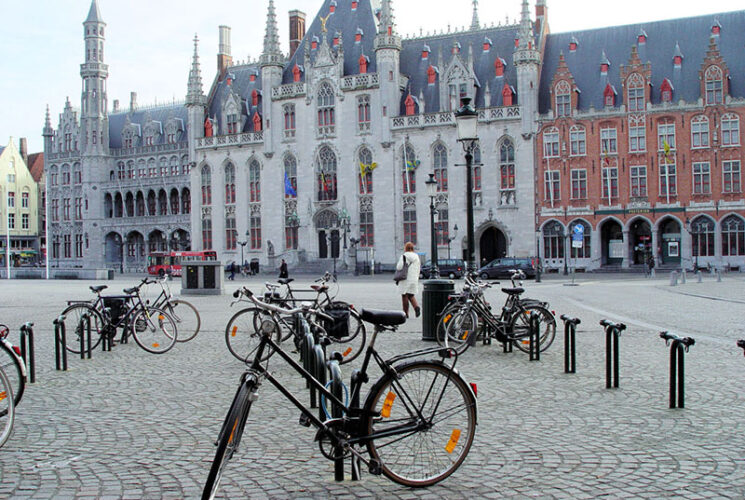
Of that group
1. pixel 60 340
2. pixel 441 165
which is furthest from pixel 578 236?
pixel 60 340

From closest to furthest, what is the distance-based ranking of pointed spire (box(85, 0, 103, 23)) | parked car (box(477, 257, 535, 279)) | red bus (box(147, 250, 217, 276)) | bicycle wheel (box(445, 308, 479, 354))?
bicycle wheel (box(445, 308, 479, 354))
parked car (box(477, 257, 535, 279))
red bus (box(147, 250, 217, 276))
pointed spire (box(85, 0, 103, 23))

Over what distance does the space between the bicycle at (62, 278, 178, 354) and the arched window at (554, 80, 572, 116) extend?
41910 mm

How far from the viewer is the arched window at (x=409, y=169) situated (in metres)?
53.9

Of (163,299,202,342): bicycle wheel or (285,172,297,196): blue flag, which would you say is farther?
(285,172,297,196): blue flag

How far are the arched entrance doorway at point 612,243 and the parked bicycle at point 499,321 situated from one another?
129ft

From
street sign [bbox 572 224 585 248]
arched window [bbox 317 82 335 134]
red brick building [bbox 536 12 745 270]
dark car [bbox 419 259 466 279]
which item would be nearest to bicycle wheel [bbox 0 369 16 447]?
street sign [bbox 572 224 585 248]

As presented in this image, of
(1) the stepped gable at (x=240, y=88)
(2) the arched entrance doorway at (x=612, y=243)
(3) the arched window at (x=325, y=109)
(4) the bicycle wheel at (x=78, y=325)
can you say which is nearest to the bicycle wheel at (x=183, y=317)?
(4) the bicycle wheel at (x=78, y=325)

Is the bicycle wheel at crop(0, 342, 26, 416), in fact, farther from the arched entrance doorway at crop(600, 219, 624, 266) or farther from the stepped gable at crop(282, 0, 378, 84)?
the stepped gable at crop(282, 0, 378, 84)

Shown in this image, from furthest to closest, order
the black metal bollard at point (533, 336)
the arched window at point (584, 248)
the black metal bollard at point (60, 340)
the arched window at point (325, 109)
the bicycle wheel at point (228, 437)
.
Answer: the arched window at point (325, 109) < the arched window at point (584, 248) < the black metal bollard at point (533, 336) < the black metal bollard at point (60, 340) < the bicycle wheel at point (228, 437)

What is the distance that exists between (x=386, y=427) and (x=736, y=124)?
155 ft

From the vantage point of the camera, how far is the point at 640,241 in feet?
162

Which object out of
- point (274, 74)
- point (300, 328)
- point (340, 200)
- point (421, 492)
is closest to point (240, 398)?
point (421, 492)

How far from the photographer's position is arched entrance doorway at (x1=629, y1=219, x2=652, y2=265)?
48688 mm

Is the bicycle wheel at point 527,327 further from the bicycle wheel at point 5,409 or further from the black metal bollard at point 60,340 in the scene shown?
the bicycle wheel at point 5,409
